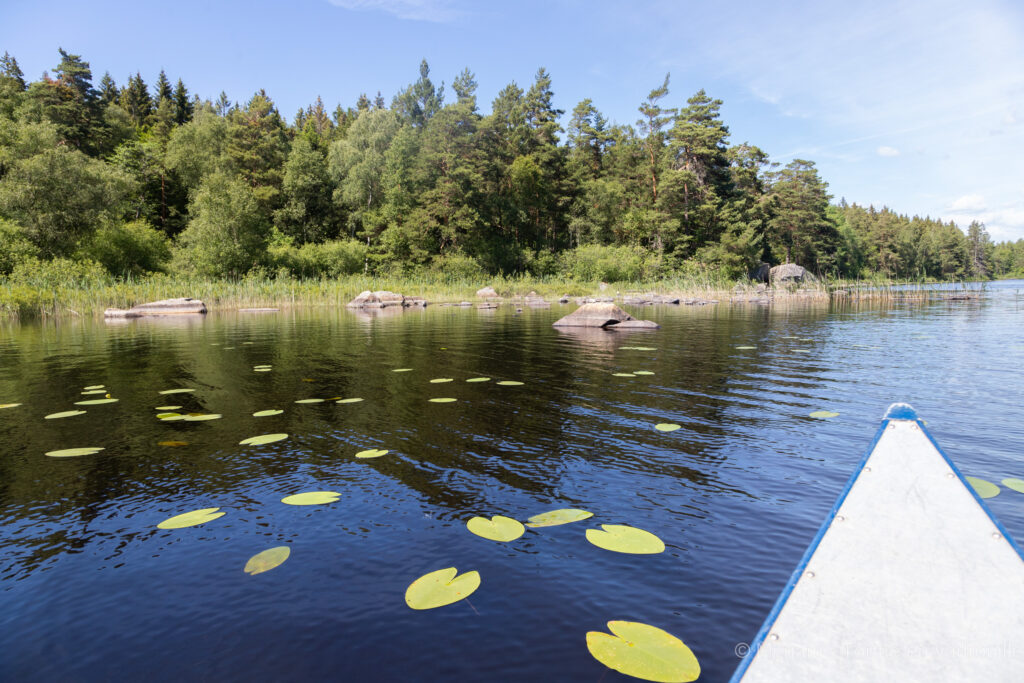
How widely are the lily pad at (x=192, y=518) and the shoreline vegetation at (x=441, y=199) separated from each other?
31782 millimetres

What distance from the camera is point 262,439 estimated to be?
17.5 ft

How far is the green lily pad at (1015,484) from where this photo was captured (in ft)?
12.4

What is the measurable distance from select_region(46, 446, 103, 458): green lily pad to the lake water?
0.44ft

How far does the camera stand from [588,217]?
180 feet

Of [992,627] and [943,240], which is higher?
[943,240]

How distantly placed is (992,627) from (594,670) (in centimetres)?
133

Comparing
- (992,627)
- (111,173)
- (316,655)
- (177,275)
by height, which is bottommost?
(316,655)

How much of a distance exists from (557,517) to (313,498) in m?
1.82

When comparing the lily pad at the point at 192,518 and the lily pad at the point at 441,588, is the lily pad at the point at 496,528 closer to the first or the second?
the lily pad at the point at 441,588

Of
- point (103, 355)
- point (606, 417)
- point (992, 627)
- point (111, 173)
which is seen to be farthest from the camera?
point (111, 173)

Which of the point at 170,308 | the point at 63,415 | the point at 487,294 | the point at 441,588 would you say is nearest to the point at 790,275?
the point at 487,294

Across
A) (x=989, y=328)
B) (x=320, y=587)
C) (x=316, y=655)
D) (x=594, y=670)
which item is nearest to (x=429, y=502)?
(x=320, y=587)

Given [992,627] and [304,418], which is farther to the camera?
[304,418]

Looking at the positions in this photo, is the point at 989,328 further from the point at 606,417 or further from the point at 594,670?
the point at 594,670
